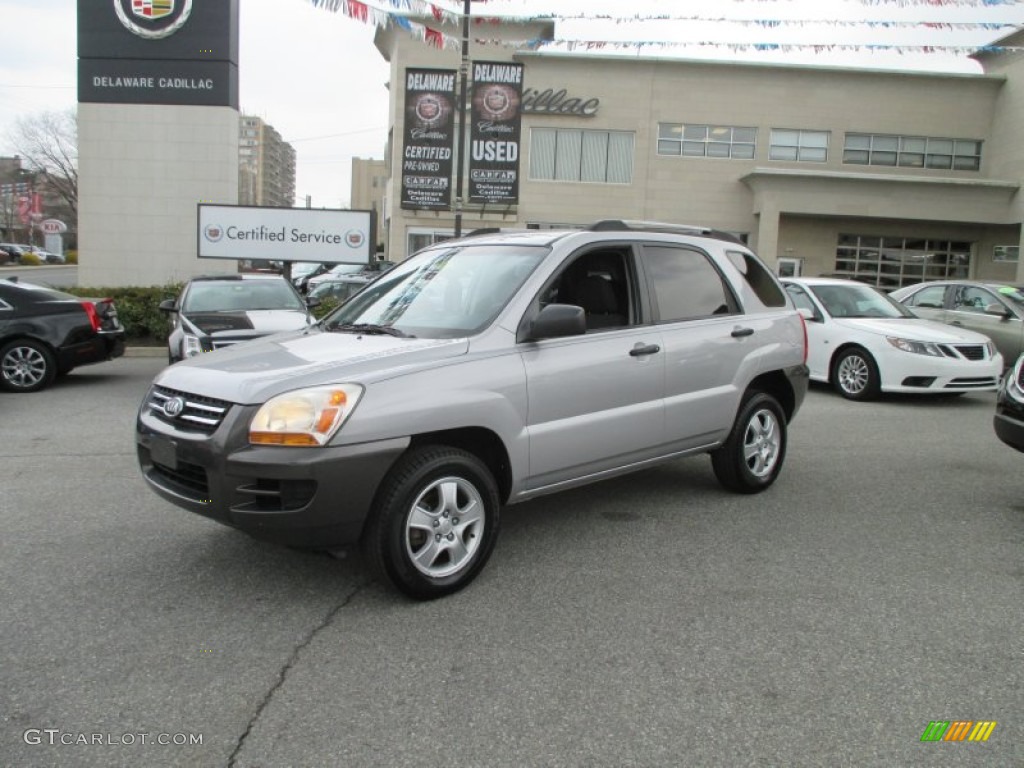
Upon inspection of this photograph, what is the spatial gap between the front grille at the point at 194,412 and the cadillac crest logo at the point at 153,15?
693 inches

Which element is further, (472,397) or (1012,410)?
(1012,410)

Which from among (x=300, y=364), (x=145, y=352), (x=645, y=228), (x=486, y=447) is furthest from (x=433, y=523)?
(x=145, y=352)

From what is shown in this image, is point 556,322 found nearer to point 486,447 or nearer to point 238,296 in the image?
point 486,447

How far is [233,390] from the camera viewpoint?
3.65 metres

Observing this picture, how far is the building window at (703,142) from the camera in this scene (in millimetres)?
32094

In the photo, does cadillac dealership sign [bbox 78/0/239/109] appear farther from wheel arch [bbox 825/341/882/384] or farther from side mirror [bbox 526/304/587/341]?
side mirror [bbox 526/304/587/341]

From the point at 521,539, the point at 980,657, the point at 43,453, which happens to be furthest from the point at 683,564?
the point at 43,453

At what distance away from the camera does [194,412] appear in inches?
150

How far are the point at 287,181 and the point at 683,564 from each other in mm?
169400

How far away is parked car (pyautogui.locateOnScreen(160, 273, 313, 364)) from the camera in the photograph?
9.27 metres

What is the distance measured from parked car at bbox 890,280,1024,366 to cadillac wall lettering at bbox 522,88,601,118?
20300mm

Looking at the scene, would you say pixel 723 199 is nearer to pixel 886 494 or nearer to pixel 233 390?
pixel 886 494

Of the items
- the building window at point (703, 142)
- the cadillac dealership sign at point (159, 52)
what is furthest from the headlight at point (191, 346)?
the building window at point (703, 142)

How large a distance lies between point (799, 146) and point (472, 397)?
105 ft
